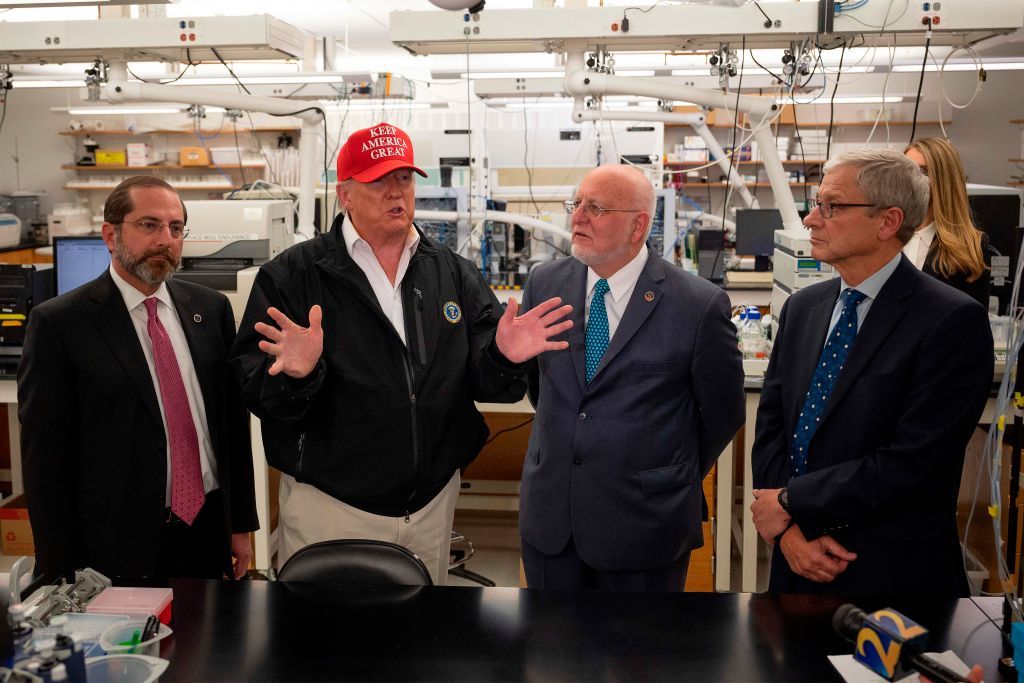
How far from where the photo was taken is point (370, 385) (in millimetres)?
1951

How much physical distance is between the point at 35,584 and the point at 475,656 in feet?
2.77

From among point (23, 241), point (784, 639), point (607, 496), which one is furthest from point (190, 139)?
point (784, 639)

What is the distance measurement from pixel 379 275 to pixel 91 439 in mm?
721

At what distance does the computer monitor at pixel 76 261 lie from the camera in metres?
3.51

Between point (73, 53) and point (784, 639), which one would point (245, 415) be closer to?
point (784, 639)

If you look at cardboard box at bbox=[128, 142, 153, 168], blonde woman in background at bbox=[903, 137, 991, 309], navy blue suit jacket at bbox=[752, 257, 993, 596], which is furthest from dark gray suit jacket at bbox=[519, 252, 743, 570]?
cardboard box at bbox=[128, 142, 153, 168]

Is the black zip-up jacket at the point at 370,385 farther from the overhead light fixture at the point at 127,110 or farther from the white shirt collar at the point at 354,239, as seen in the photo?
the overhead light fixture at the point at 127,110

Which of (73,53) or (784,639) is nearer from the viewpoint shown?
(784,639)

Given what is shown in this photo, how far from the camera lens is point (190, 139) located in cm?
1030

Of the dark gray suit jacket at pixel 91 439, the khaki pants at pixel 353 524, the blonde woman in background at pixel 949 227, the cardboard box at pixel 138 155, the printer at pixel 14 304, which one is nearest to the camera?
the dark gray suit jacket at pixel 91 439

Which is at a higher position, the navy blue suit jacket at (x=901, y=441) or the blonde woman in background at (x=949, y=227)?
the blonde woman in background at (x=949, y=227)

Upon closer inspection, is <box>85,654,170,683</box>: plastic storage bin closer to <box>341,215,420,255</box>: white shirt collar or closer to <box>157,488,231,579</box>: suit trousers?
<box>157,488,231,579</box>: suit trousers

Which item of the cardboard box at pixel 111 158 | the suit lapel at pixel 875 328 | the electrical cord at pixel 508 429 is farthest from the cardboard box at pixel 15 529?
the cardboard box at pixel 111 158

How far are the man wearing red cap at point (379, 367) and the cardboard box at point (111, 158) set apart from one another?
9.04m
